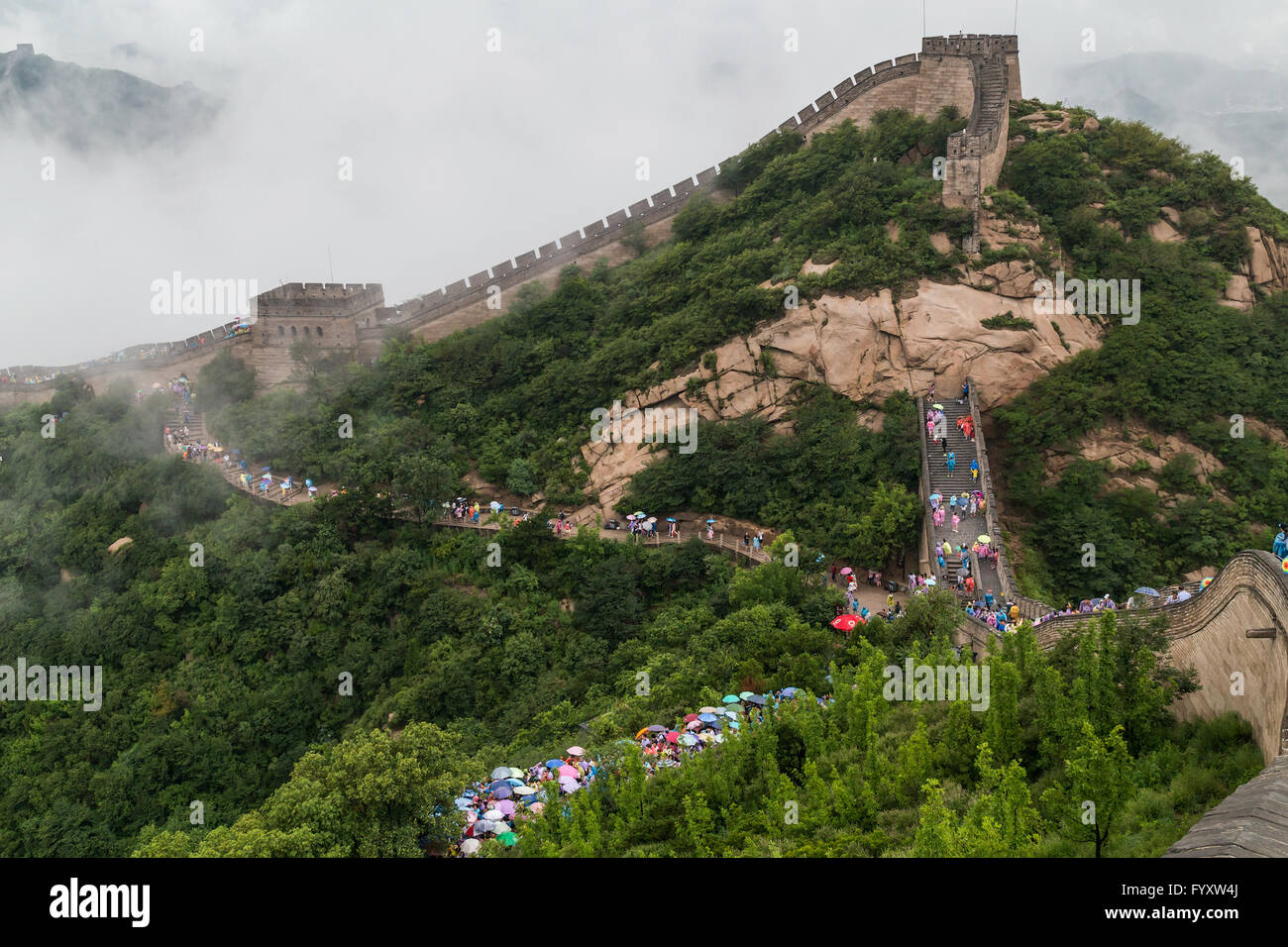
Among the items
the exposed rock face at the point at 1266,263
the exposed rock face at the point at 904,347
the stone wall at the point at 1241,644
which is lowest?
the stone wall at the point at 1241,644

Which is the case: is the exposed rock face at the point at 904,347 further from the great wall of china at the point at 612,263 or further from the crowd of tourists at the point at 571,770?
the crowd of tourists at the point at 571,770

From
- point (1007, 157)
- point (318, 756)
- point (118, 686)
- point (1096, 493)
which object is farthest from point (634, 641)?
point (1007, 157)

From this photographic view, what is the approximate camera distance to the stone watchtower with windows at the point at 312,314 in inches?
1742

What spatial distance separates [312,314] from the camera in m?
44.4

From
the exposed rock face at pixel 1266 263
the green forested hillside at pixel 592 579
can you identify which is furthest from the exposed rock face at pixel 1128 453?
the exposed rock face at pixel 1266 263

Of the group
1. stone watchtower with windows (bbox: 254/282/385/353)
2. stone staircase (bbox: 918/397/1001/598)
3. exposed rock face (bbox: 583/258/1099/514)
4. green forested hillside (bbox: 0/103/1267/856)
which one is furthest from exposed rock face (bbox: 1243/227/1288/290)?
stone watchtower with windows (bbox: 254/282/385/353)

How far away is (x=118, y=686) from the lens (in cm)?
3316

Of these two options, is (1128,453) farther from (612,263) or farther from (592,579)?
(612,263)

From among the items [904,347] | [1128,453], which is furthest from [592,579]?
[1128,453]

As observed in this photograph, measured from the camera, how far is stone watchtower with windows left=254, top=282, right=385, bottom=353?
4425 cm

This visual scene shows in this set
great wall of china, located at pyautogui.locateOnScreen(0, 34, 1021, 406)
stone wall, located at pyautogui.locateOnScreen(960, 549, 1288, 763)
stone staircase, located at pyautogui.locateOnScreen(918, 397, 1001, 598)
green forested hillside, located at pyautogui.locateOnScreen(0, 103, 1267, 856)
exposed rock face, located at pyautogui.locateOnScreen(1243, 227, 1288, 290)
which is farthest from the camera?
great wall of china, located at pyautogui.locateOnScreen(0, 34, 1021, 406)

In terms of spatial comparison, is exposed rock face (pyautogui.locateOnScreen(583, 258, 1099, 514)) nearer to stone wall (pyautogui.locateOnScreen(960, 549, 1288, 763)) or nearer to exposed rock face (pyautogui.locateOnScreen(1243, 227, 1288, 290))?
exposed rock face (pyautogui.locateOnScreen(1243, 227, 1288, 290))
